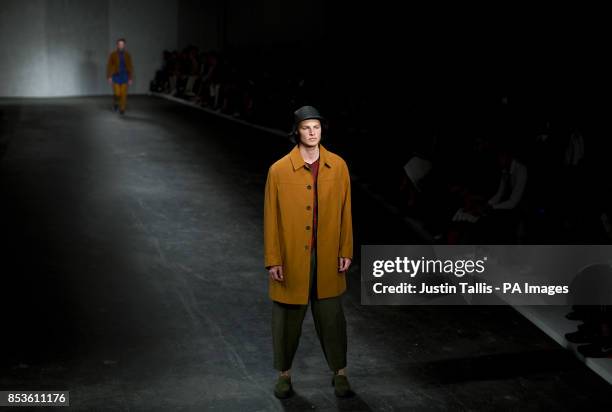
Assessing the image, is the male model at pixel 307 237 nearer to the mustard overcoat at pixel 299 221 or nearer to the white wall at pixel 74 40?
the mustard overcoat at pixel 299 221

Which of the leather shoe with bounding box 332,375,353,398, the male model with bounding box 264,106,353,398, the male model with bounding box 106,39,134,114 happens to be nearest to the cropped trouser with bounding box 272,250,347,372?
the male model with bounding box 264,106,353,398

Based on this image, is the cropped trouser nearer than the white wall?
Yes

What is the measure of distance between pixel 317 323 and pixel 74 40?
79.2 ft

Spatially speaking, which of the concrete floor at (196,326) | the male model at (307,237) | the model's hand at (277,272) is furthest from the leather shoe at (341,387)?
the model's hand at (277,272)

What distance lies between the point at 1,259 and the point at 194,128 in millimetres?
10426

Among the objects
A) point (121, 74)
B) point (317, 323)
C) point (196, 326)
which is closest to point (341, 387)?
point (317, 323)

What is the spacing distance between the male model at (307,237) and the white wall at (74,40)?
77.7 ft

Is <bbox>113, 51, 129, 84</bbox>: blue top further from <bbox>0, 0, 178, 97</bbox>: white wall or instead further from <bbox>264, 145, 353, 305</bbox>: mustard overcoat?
<bbox>264, 145, 353, 305</bbox>: mustard overcoat

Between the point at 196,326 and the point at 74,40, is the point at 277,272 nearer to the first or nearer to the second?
the point at 196,326

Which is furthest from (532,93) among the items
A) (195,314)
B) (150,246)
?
(195,314)

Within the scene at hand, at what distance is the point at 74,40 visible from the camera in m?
27.7

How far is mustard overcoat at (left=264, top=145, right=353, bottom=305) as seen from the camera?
512 cm

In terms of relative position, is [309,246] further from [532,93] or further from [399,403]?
[532,93]

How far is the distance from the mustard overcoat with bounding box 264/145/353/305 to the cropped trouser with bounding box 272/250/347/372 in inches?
2.5
